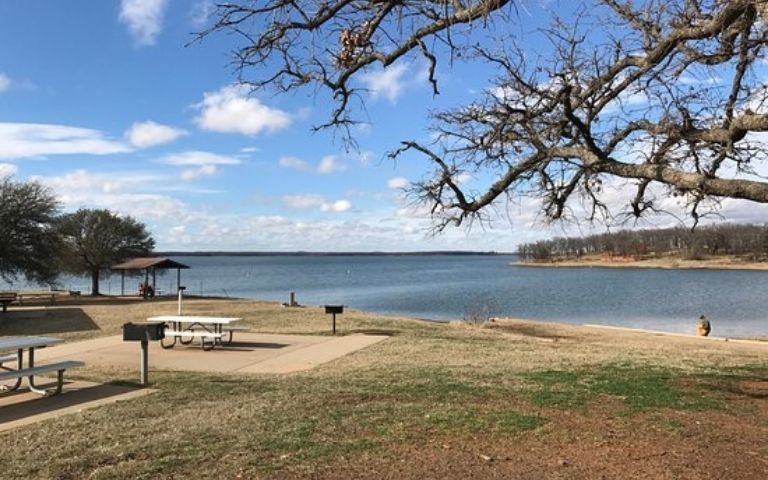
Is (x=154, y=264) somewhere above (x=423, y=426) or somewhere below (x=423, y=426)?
above

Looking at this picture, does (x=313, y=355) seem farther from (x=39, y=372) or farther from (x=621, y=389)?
(x=621, y=389)

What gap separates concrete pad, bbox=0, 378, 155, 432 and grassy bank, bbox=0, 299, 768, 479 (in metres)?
0.34

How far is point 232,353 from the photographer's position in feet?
41.1

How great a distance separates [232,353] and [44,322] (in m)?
12.0

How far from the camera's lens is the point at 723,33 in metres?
6.02

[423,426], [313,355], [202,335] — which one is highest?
[202,335]

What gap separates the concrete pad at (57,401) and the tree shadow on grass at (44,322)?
10.5 meters

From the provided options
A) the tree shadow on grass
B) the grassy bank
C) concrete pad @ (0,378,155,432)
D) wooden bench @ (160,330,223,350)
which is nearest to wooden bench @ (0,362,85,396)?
concrete pad @ (0,378,155,432)

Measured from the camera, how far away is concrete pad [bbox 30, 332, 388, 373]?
35.6ft

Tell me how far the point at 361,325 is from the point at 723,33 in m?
13.6

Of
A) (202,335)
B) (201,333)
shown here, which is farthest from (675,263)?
(202,335)

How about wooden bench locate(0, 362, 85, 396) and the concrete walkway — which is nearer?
the concrete walkway

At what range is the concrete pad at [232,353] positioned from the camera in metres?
10.8

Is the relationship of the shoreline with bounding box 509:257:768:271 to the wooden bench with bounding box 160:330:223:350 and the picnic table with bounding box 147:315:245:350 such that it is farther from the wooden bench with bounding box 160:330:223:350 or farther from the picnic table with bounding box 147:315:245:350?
the wooden bench with bounding box 160:330:223:350
